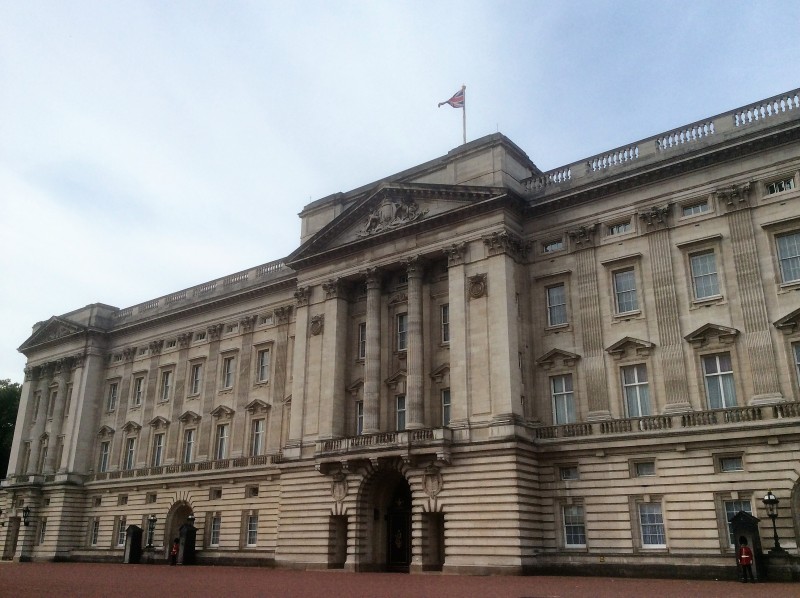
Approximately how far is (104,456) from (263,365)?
19.5m

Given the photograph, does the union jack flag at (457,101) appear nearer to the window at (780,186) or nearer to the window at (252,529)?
the window at (780,186)

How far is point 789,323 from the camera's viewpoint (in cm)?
3181

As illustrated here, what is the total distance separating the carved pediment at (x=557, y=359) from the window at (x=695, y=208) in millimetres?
8817

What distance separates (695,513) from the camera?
105 feet

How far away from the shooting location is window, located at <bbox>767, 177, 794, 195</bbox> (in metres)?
33.5

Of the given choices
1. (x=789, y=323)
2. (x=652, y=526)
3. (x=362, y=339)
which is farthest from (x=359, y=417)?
(x=789, y=323)

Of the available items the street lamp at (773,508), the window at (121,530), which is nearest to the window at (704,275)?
the street lamp at (773,508)

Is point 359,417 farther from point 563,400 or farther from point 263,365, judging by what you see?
point 563,400

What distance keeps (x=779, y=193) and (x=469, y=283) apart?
15517 mm

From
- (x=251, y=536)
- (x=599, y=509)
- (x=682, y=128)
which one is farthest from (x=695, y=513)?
(x=251, y=536)

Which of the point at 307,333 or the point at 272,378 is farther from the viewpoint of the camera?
the point at 272,378

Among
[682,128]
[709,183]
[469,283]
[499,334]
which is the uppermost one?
[682,128]

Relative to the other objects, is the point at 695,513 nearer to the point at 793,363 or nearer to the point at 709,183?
the point at 793,363

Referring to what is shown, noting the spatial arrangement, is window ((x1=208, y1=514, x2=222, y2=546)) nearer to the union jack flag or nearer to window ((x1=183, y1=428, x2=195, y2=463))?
window ((x1=183, y1=428, x2=195, y2=463))
